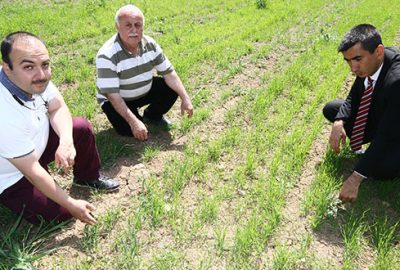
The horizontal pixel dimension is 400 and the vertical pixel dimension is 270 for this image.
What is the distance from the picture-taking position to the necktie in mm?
3434

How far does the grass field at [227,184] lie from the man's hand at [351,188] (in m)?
0.11

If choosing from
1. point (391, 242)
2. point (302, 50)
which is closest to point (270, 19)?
point (302, 50)

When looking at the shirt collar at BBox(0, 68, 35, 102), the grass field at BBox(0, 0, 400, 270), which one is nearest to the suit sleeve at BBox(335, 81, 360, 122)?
the grass field at BBox(0, 0, 400, 270)

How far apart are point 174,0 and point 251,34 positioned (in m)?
3.60

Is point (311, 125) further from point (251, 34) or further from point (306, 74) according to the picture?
point (251, 34)

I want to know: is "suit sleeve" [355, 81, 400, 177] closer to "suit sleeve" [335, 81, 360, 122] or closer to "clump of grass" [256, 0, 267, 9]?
"suit sleeve" [335, 81, 360, 122]

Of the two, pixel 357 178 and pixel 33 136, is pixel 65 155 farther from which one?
pixel 357 178

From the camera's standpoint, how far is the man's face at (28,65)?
243 cm

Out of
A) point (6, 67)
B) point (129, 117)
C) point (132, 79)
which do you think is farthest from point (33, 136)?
point (132, 79)

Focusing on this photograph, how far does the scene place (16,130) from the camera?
2443 millimetres

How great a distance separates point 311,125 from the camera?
453 cm

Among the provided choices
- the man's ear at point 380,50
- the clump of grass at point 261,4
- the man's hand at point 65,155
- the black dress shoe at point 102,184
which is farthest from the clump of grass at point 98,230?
the clump of grass at point 261,4

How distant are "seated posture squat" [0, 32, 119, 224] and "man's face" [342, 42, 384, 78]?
2.29m

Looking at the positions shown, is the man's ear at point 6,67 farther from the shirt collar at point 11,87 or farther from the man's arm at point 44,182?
the man's arm at point 44,182
